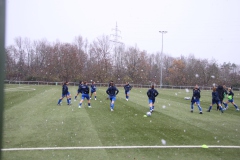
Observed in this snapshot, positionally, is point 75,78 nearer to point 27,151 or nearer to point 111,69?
point 111,69

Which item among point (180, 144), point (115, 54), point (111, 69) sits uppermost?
point (115, 54)

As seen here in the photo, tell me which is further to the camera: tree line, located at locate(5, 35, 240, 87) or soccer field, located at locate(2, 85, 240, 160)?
→ tree line, located at locate(5, 35, 240, 87)

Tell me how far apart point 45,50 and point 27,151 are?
7531 centimetres

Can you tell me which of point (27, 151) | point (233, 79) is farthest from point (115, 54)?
point (27, 151)

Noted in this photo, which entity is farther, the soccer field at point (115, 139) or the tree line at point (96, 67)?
the tree line at point (96, 67)

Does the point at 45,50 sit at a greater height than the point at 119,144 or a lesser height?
greater

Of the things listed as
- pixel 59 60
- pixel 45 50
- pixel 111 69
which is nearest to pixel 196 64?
pixel 111 69

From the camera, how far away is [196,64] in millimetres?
73562

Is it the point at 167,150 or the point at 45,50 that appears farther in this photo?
the point at 45,50

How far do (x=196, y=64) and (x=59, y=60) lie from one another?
44642 mm

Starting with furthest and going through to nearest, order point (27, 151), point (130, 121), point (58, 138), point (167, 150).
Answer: point (130, 121) → point (58, 138) → point (167, 150) → point (27, 151)

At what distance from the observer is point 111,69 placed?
7275cm

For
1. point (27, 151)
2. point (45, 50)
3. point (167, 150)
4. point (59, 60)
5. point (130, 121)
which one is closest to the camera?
point (27, 151)

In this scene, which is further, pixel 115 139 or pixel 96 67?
pixel 96 67
